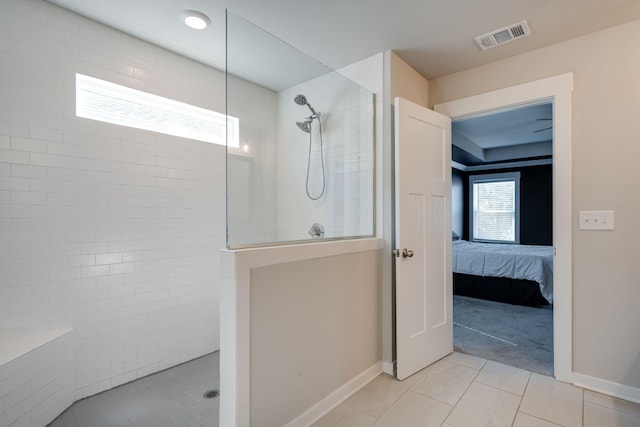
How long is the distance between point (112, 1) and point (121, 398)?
254 centimetres

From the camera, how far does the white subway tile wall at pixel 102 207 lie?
186cm

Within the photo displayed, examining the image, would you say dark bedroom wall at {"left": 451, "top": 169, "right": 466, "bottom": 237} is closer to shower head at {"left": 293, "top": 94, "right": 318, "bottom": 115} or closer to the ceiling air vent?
the ceiling air vent

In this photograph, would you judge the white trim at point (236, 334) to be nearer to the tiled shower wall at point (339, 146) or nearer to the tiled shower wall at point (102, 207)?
the tiled shower wall at point (339, 146)

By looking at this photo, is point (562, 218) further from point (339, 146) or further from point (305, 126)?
point (305, 126)

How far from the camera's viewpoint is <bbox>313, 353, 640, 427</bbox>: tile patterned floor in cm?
180

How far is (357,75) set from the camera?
2.61 metres

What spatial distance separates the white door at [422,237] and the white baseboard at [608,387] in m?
0.87

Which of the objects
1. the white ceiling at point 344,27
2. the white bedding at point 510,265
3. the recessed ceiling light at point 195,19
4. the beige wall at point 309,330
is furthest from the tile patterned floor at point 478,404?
the recessed ceiling light at point 195,19

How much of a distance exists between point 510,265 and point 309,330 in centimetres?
355

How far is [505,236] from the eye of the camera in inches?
268

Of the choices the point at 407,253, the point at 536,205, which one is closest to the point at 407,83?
the point at 407,253

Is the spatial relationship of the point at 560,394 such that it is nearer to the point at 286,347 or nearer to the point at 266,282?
the point at 286,347

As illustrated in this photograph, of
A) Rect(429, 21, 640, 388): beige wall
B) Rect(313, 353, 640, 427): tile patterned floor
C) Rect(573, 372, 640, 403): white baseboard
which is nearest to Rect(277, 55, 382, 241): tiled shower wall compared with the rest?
Rect(313, 353, 640, 427): tile patterned floor

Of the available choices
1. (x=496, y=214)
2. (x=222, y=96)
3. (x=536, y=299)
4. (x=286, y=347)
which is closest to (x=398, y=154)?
(x=286, y=347)
